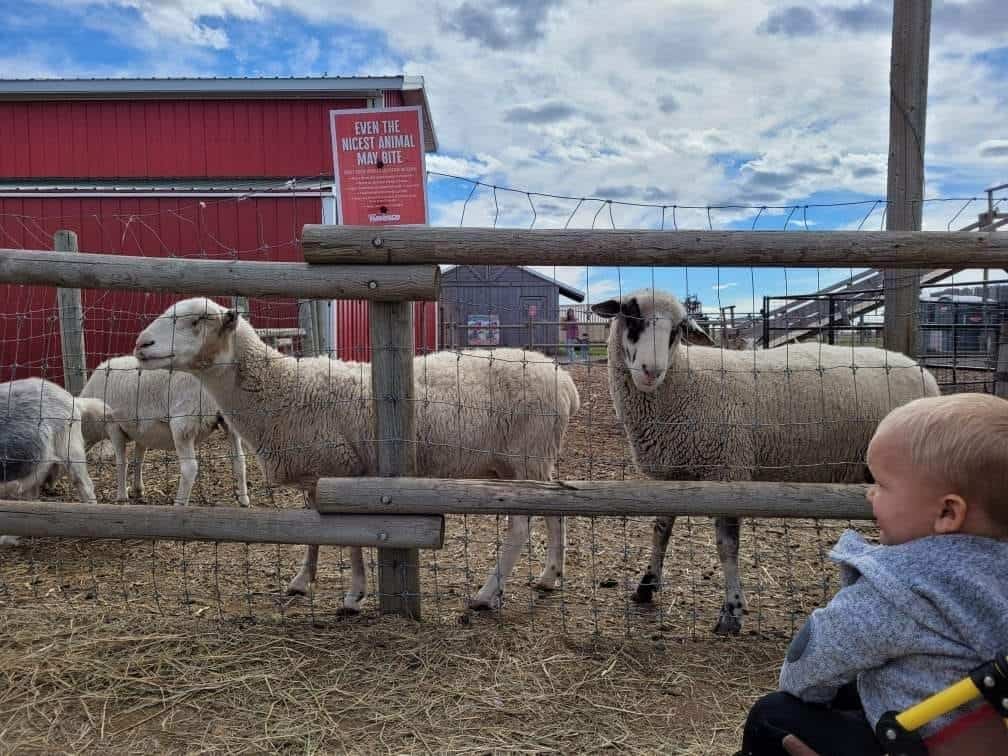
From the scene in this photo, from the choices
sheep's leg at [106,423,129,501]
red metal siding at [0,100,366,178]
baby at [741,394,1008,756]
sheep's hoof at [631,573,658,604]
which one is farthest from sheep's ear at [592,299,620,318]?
red metal siding at [0,100,366,178]

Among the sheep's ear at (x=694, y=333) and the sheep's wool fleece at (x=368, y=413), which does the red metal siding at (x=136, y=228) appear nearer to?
the sheep's wool fleece at (x=368, y=413)

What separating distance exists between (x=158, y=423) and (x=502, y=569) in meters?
4.48

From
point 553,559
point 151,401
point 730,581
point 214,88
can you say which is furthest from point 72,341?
point 214,88

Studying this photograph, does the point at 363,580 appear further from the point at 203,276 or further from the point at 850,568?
the point at 850,568

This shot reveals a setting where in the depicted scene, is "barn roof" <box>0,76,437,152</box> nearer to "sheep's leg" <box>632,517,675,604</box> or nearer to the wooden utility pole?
the wooden utility pole

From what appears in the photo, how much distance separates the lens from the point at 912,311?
5.34 meters

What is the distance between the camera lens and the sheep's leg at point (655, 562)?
448 centimetres

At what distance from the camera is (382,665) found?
132 inches

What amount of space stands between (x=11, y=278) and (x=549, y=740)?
325 centimetres

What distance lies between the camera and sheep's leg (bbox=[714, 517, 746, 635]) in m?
3.99

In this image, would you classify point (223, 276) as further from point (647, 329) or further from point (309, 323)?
point (309, 323)

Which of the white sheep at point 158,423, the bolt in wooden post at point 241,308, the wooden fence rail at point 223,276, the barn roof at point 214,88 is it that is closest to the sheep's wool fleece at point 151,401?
the white sheep at point 158,423

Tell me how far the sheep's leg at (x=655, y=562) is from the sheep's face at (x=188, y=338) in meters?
2.84

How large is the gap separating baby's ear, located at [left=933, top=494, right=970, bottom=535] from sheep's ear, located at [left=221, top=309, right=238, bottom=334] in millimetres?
3940
